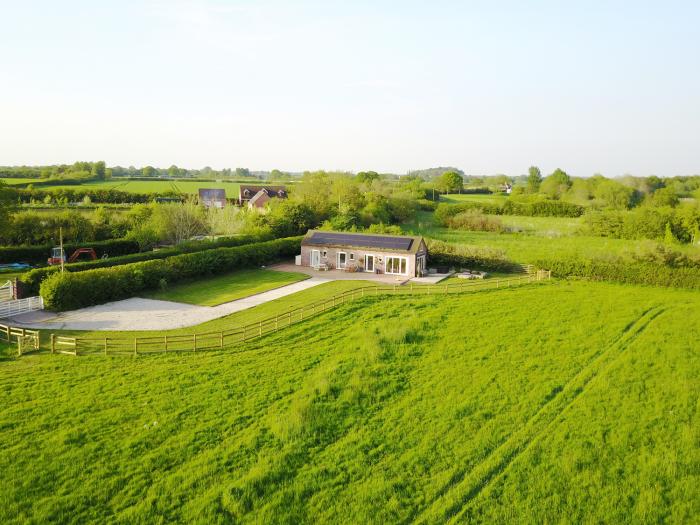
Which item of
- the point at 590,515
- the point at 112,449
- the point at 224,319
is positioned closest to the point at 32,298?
the point at 224,319

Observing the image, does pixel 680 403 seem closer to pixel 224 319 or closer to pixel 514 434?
pixel 514 434

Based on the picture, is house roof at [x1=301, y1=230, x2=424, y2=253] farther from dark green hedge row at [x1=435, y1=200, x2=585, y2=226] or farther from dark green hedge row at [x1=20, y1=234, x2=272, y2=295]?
dark green hedge row at [x1=435, y1=200, x2=585, y2=226]

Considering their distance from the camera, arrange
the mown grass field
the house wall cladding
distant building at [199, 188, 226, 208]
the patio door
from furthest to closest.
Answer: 1. distant building at [199, 188, 226, 208]
2. the patio door
3. the house wall cladding
4. the mown grass field

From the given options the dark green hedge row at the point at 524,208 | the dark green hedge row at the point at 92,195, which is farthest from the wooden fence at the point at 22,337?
the dark green hedge row at the point at 524,208

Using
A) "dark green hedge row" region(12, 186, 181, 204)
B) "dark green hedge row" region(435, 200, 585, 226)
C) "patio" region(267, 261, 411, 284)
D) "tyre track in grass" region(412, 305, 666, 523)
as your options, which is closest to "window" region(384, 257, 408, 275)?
"patio" region(267, 261, 411, 284)

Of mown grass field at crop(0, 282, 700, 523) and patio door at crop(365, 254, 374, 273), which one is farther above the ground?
patio door at crop(365, 254, 374, 273)

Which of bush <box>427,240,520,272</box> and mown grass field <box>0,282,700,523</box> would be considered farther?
bush <box>427,240,520,272</box>
